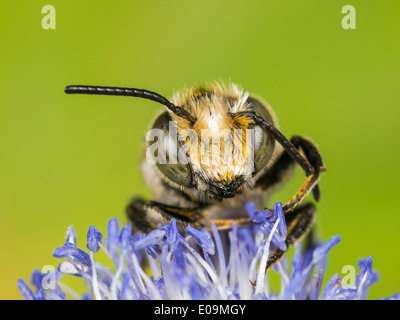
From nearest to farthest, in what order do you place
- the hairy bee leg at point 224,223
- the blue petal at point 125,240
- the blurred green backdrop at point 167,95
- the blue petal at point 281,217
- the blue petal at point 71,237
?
the blue petal at point 125,240
the blue petal at point 281,217
the blue petal at point 71,237
the hairy bee leg at point 224,223
the blurred green backdrop at point 167,95

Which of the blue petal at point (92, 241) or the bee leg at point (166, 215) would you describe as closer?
the blue petal at point (92, 241)

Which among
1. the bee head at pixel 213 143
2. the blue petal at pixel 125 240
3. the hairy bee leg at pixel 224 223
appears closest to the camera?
the bee head at pixel 213 143

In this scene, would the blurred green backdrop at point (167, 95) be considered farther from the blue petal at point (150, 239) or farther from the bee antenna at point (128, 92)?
the blue petal at point (150, 239)

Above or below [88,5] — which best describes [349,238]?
below

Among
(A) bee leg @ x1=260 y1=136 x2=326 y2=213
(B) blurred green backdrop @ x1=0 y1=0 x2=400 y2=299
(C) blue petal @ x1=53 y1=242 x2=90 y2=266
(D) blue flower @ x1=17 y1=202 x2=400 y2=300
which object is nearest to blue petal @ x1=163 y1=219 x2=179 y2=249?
(D) blue flower @ x1=17 y1=202 x2=400 y2=300

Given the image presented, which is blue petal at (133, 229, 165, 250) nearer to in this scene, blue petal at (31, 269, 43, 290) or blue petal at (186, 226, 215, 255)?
blue petal at (186, 226, 215, 255)

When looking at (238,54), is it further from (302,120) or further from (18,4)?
(18,4)

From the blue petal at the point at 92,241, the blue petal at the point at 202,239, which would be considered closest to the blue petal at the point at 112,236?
the blue petal at the point at 92,241

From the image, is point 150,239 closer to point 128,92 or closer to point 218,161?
point 218,161
